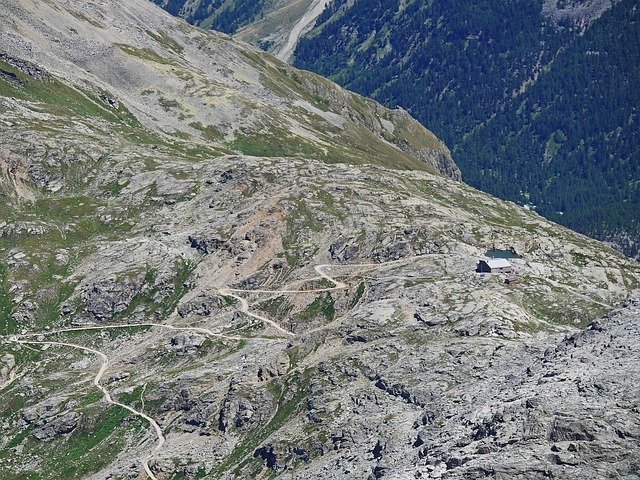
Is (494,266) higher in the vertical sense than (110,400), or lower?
higher

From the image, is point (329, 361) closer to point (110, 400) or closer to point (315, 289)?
point (315, 289)

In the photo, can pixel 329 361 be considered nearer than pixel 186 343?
Yes

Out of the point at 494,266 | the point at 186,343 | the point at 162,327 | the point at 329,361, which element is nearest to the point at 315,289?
the point at 186,343

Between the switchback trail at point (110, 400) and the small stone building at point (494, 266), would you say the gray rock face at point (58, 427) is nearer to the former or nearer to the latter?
the switchback trail at point (110, 400)

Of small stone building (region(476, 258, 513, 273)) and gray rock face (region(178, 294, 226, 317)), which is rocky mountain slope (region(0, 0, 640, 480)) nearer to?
gray rock face (region(178, 294, 226, 317))

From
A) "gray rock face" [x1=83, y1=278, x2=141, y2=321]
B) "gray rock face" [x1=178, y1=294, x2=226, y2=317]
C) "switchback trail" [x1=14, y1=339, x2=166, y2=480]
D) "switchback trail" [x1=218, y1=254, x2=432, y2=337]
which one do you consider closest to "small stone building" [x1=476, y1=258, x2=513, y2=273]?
"switchback trail" [x1=218, y1=254, x2=432, y2=337]

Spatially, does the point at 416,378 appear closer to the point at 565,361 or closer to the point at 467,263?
the point at 565,361

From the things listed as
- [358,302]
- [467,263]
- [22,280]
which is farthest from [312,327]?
[22,280]

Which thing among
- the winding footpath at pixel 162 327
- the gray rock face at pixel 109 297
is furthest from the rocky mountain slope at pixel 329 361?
the winding footpath at pixel 162 327
